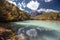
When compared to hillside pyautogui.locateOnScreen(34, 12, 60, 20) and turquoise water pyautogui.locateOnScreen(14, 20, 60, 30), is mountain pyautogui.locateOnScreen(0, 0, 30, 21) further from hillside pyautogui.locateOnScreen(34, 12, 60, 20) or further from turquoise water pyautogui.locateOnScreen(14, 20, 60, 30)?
hillside pyautogui.locateOnScreen(34, 12, 60, 20)

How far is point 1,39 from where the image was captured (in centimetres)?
229

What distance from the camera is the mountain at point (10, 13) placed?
7.79 feet

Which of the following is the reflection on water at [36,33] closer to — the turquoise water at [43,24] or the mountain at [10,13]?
the turquoise water at [43,24]

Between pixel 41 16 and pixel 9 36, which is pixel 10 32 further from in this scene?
pixel 41 16

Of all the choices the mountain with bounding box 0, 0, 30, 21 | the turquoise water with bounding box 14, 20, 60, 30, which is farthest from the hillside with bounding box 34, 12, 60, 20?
the mountain with bounding box 0, 0, 30, 21

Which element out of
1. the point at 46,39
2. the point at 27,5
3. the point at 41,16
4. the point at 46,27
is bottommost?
the point at 46,39

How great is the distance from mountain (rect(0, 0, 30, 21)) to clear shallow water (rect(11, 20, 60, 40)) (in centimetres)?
9

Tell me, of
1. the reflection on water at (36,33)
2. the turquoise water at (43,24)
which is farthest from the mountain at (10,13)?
the reflection on water at (36,33)

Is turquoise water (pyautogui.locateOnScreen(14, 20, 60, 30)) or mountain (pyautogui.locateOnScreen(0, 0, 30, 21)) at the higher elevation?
mountain (pyautogui.locateOnScreen(0, 0, 30, 21))

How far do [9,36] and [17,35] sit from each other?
12cm

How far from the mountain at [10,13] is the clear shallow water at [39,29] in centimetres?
9

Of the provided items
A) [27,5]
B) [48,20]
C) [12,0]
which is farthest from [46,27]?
[12,0]

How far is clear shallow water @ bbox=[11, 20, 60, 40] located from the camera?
7.57 feet

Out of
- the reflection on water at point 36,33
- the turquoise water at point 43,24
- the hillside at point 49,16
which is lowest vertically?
the reflection on water at point 36,33
